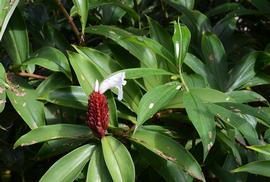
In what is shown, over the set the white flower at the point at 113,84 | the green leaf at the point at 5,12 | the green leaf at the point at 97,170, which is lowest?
the green leaf at the point at 97,170

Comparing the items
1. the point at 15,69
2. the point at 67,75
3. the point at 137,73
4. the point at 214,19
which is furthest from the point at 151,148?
the point at 214,19

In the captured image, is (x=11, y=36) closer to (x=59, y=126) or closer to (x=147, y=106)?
(x=59, y=126)

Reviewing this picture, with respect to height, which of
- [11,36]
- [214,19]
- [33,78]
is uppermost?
[11,36]

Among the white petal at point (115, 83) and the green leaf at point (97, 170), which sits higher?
the white petal at point (115, 83)

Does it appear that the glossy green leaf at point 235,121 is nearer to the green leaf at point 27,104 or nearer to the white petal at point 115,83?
the white petal at point 115,83

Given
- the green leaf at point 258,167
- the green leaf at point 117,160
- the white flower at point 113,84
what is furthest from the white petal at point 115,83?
the green leaf at point 258,167

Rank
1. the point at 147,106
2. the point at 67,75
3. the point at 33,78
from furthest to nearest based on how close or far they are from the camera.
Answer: the point at 33,78, the point at 67,75, the point at 147,106

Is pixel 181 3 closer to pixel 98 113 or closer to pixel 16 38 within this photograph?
pixel 16 38
